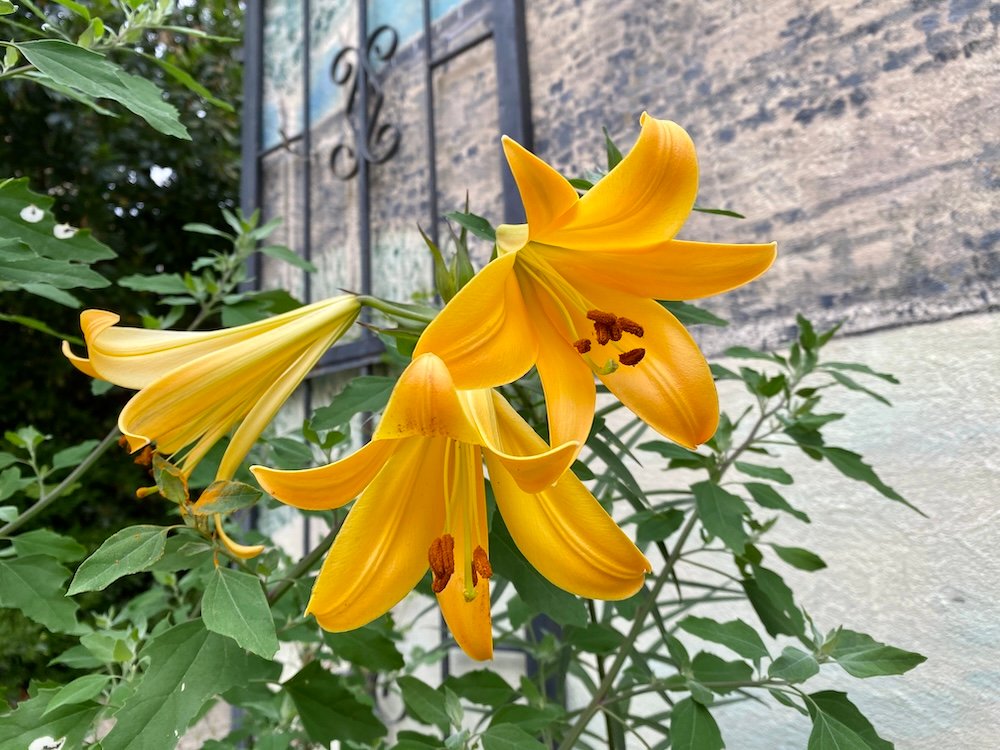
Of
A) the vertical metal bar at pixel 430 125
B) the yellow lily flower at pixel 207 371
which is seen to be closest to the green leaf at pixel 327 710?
the yellow lily flower at pixel 207 371

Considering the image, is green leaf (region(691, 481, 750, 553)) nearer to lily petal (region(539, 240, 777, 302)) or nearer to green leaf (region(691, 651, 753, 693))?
green leaf (region(691, 651, 753, 693))

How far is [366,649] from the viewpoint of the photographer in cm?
78

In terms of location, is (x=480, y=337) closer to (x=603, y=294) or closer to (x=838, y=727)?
(x=603, y=294)

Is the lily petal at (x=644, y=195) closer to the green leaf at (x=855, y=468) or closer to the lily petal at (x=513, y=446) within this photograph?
the lily petal at (x=513, y=446)

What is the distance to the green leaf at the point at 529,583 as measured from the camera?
694 millimetres

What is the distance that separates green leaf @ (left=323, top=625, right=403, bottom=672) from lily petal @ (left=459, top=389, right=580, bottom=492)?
36 cm

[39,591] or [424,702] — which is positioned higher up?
[39,591]

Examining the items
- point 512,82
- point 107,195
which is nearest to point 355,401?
point 512,82

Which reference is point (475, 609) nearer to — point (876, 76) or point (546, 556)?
point (546, 556)

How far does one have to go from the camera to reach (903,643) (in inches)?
47.1

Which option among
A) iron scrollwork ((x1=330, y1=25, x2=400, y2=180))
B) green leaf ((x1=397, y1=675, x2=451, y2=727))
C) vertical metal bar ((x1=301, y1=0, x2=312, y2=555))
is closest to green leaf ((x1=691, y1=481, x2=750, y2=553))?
green leaf ((x1=397, y1=675, x2=451, y2=727))

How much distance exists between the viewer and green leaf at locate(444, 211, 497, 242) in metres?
0.74

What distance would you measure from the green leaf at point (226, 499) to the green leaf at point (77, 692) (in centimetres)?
25

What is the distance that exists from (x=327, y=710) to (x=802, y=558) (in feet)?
2.20
